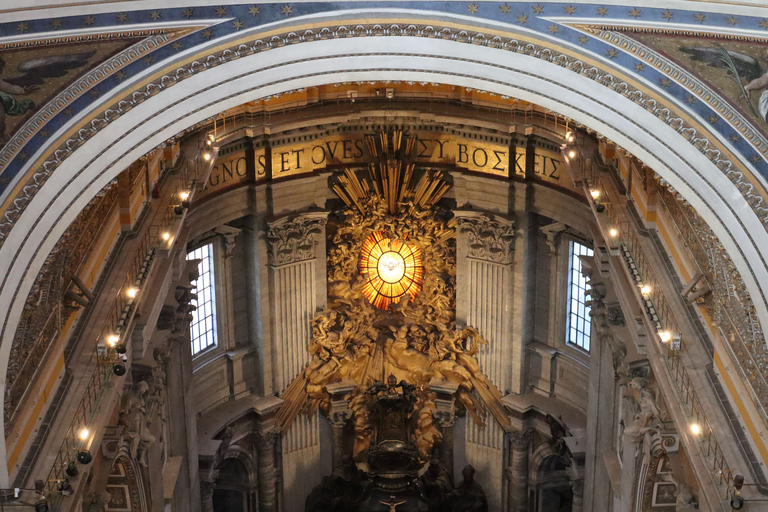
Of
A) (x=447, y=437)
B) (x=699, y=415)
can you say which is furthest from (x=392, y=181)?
(x=699, y=415)

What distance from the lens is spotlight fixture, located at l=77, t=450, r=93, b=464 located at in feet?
52.4

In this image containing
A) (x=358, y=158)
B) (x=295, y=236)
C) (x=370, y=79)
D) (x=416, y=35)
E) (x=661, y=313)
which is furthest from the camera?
(x=358, y=158)

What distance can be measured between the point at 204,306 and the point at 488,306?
5421mm

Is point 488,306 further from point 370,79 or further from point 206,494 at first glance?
point 370,79

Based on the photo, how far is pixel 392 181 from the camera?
2578 centimetres

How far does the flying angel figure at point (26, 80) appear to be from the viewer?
581 inches

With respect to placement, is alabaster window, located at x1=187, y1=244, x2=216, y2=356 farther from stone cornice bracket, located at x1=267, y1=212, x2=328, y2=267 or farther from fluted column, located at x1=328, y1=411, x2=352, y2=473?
fluted column, located at x1=328, y1=411, x2=352, y2=473

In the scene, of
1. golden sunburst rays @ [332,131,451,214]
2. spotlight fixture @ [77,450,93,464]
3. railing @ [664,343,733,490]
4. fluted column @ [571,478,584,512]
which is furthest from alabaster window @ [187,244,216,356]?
railing @ [664,343,733,490]

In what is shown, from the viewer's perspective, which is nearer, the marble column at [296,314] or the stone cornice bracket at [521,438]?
the marble column at [296,314]

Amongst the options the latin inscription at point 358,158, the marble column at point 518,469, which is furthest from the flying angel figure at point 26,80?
the marble column at point 518,469

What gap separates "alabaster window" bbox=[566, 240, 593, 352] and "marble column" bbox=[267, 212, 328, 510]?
15.5ft

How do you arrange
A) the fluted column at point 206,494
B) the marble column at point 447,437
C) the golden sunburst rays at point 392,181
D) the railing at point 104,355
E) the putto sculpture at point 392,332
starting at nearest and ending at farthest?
the railing at point 104,355 < the fluted column at point 206,494 < the golden sunburst rays at point 392,181 < the putto sculpture at point 392,332 < the marble column at point 447,437

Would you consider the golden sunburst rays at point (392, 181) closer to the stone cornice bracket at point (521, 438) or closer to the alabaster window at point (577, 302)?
the alabaster window at point (577, 302)

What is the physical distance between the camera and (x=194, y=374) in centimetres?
2512
